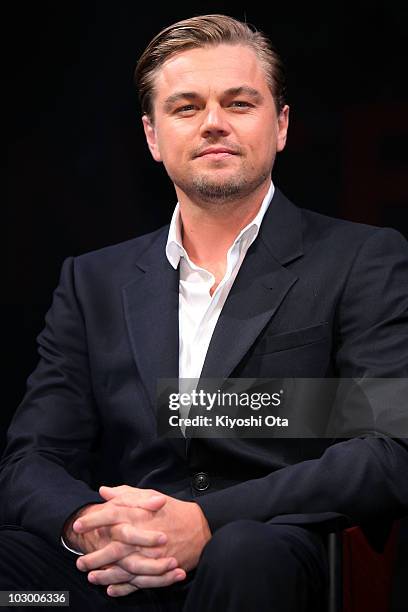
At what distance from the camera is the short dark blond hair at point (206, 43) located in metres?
2.57

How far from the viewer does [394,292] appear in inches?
90.3

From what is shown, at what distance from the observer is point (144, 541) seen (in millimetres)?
1985

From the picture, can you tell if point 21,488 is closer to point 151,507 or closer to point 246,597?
point 151,507

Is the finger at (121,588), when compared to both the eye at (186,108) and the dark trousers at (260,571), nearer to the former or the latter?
the dark trousers at (260,571)

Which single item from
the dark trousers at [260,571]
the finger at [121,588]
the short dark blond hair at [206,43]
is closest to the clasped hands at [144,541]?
the finger at [121,588]

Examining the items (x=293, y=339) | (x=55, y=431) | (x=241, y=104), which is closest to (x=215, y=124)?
(x=241, y=104)

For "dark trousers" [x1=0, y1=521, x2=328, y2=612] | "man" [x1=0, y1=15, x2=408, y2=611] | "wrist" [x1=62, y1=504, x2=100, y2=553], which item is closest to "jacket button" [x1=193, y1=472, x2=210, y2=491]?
"man" [x1=0, y1=15, x2=408, y2=611]

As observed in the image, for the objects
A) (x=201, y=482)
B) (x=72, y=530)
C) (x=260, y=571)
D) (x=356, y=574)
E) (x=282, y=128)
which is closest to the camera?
(x=260, y=571)

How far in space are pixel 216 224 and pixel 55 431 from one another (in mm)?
670

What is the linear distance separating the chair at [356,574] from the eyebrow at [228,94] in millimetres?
1131

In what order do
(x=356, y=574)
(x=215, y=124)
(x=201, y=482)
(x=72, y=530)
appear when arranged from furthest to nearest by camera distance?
1. (x=215, y=124)
2. (x=201, y=482)
3. (x=72, y=530)
4. (x=356, y=574)

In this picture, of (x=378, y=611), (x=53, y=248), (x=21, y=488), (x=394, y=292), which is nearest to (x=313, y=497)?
(x=378, y=611)

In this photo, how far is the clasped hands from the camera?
6.55 feet

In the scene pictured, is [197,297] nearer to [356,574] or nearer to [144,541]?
[144,541]
